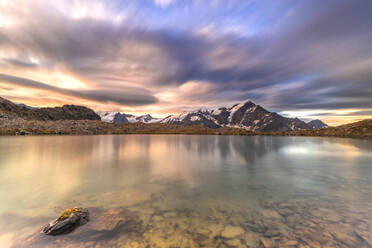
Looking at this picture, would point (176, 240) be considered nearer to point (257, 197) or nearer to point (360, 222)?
point (257, 197)

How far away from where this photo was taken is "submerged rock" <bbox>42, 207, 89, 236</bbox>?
9.96 metres

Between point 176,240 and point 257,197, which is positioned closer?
point 176,240

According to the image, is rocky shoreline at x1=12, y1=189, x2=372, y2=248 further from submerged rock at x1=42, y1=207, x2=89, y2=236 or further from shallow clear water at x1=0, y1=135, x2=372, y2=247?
submerged rock at x1=42, y1=207, x2=89, y2=236

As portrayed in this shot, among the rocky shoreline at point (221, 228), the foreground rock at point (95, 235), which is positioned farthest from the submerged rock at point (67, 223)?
the rocky shoreline at point (221, 228)

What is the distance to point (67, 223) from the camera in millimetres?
10336

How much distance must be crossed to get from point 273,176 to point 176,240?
20802 millimetres

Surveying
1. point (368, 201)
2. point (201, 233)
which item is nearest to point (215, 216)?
point (201, 233)

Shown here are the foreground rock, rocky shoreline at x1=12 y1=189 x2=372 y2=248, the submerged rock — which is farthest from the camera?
the submerged rock

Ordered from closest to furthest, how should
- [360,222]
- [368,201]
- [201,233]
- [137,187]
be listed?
[201,233] → [360,222] → [368,201] → [137,187]

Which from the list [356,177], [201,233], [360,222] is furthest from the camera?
[356,177]

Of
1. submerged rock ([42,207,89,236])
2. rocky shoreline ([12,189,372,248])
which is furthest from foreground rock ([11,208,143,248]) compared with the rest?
submerged rock ([42,207,89,236])

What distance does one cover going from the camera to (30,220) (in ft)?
38.2

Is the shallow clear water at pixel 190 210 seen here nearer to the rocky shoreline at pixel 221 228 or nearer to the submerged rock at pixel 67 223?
the rocky shoreline at pixel 221 228

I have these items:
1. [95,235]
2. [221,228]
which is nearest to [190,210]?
[221,228]
